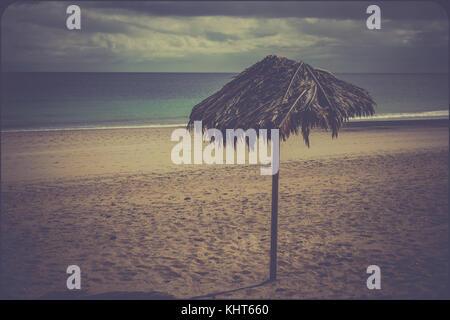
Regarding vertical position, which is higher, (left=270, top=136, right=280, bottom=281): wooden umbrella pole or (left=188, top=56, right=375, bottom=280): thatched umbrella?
(left=188, top=56, right=375, bottom=280): thatched umbrella

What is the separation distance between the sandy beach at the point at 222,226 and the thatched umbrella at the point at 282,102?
1.10 metres

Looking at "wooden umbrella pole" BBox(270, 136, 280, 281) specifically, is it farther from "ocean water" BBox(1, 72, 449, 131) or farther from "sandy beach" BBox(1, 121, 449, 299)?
"ocean water" BBox(1, 72, 449, 131)

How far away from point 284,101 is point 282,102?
37mm

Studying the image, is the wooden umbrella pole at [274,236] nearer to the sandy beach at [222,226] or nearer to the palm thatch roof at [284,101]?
the sandy beach at [222,226]

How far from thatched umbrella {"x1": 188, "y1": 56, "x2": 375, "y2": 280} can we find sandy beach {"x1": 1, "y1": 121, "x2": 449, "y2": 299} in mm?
1099

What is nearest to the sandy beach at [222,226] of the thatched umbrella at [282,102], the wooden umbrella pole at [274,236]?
the wooden umbrella pole at [274,236]

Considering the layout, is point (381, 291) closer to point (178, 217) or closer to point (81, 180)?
point (178, 217)

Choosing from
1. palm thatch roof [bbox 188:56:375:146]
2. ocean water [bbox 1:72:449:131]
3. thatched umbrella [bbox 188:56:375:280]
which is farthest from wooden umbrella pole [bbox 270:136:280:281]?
ocean water [bbox 1:72:449:131]

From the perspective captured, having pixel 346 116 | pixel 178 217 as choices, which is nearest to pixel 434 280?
pixel 346 116

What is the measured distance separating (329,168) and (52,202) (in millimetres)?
8986

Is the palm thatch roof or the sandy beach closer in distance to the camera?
the palm thatch roof

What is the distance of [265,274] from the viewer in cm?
577

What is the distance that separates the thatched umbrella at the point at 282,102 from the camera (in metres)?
4.68

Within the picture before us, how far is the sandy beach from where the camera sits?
5543 millimetres
